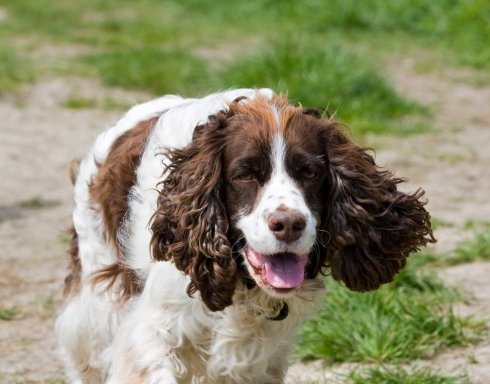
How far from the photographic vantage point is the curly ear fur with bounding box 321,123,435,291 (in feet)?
14.8

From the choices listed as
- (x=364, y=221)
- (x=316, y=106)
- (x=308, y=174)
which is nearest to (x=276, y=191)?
(x=308, y=174)

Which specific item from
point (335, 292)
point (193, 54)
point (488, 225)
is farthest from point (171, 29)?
point (335, 292)

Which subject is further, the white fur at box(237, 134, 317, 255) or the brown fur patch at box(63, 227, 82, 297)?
the brown fur patch at box(63, 227, 82, 297)

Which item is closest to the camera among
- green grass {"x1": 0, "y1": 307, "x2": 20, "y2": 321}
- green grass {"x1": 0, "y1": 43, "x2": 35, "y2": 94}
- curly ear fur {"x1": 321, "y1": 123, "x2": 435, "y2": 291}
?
curly ear fur {"x1": 321, "y1": 123, "x2": 435, "y2": 291}

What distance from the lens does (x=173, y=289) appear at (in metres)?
4.62

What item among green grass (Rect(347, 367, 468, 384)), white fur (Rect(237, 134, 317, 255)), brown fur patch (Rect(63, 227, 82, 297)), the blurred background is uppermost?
white fur (Rect(237, 134, 317, 255))

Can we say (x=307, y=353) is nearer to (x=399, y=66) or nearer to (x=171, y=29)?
(x=399, y=66)

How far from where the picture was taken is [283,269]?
428 centimetres

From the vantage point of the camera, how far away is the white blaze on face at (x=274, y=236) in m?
4.18

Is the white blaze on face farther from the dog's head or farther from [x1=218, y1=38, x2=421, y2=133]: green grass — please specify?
[x1=218, y1=38, x2=421, y2=133]: green grass

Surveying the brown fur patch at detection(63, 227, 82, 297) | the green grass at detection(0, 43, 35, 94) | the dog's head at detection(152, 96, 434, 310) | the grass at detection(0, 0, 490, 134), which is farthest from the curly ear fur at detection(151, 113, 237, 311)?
the green grass at detection(0, 43, 35, 94)

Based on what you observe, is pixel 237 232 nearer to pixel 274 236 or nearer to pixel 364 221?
pixel 274 236

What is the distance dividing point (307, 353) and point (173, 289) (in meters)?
1.51

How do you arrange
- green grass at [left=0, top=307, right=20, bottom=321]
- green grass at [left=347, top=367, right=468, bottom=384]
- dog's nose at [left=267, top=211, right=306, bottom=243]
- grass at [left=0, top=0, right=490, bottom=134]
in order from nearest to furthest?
dog's nose at [left=267, top=211, right=306, bottom=243] < green grass at [left=347, top=367, right=468, bottom=384] < green grass at [left=0, top=307, right=20, bottom=321] < grass at [left=0, top=0, right=490, bottom=134]
